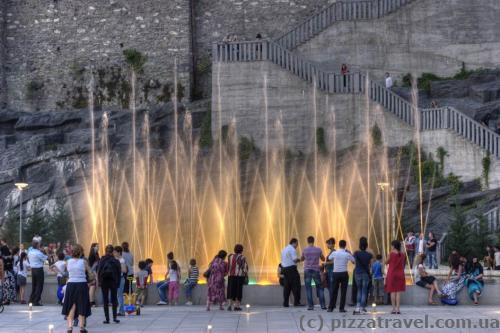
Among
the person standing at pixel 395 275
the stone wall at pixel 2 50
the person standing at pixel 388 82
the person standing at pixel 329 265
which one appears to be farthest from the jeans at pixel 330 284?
the stone wall at pixel 2 50

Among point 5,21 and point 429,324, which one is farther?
point 5,21

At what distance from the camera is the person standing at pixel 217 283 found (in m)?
20.7

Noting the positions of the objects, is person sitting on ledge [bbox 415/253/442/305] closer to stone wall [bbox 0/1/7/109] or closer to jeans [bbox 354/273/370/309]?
jeans [bbox 354/273/370/309]

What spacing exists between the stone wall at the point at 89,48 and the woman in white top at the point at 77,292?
25.0m

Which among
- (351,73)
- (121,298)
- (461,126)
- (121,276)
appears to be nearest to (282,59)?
(351,73)

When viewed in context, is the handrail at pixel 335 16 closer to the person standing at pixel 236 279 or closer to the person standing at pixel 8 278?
the person standing at pixel 8 278

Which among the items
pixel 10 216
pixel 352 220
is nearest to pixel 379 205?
pixel 352 220

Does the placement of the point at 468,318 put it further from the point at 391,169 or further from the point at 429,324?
the point at 391,169

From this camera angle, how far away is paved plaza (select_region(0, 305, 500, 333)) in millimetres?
16641

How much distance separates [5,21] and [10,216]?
1107 centimetres

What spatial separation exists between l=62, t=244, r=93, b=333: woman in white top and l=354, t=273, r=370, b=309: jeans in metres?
5.03

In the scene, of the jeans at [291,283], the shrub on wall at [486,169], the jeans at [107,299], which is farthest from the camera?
the shrub on wall at [486,169]

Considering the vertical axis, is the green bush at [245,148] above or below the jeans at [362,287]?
above

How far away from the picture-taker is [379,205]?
106ft
